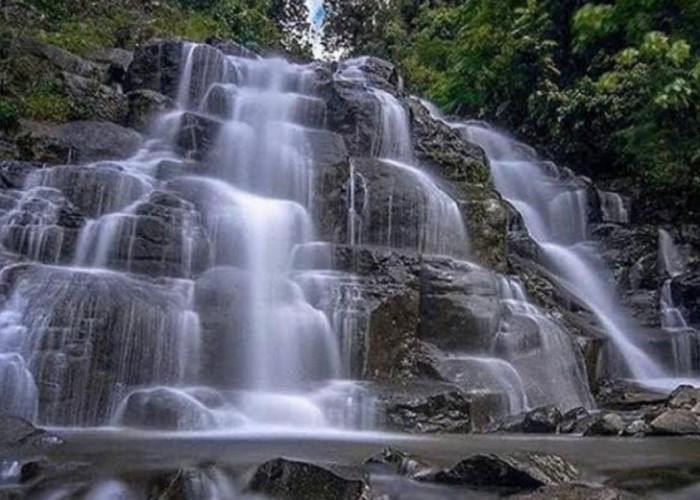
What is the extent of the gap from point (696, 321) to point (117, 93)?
551 inches

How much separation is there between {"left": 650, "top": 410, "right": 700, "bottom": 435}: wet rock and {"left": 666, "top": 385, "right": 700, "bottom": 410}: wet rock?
0.53 m

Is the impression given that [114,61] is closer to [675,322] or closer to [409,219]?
[409,219]

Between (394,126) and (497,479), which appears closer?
(497,479)

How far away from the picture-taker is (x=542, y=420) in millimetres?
8172

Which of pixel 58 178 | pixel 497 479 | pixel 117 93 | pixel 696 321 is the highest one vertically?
pixel 117 93

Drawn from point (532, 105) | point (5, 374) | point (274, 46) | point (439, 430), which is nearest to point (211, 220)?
point (5, 374)

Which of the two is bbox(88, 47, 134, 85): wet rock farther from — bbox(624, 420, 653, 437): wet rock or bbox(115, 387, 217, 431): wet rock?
bbox(624, 420, 653, 437): wet rock

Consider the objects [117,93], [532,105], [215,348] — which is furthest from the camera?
[532,105]

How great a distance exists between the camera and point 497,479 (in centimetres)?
514

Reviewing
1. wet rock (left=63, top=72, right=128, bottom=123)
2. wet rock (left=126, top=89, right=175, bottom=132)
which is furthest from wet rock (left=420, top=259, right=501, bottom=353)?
wet rock (left=63, top=72, right=128, bottom=123)

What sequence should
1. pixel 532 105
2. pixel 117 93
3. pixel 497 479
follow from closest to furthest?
1. pixel 497 479
2. pixel 117 93
3. pixel 532 105

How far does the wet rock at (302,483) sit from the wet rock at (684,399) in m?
5.47

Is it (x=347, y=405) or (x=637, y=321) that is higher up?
(x=637, y=321)

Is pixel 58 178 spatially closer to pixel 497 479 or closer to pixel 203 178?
pixel 203 178
